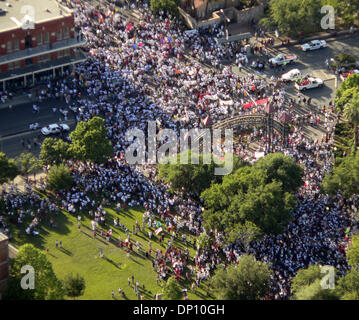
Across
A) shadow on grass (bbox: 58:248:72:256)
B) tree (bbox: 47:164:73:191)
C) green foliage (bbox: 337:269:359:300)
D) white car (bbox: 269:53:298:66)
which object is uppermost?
white car (bbox: 269:53:298:66)

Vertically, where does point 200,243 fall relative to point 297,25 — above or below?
below

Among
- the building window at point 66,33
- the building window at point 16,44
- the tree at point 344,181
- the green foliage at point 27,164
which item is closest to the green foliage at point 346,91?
the tree at point 344,181

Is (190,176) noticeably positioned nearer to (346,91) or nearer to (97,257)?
(97,257)

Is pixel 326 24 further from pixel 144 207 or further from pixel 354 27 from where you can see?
pixel 144 207

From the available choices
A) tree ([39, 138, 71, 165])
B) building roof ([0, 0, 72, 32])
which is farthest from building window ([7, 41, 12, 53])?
tree ([39, 138, 71, 165])

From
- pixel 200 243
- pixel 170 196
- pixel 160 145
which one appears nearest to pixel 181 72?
pixel 160 145

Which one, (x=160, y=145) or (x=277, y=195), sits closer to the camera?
(x=277, y=195)

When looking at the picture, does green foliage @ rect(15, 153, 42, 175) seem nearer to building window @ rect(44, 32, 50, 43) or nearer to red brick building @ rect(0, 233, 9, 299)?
red brick building @ rect(0, 233, 9, 299)
